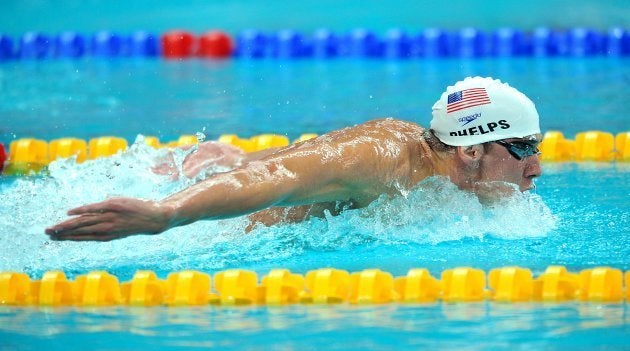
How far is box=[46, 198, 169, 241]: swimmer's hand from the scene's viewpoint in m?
2.87

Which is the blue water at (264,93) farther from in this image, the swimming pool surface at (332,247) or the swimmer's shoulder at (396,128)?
the swimmer's shoulder at (396,128)

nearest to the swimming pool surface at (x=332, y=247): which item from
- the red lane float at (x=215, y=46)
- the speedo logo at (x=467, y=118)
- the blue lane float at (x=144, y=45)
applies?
the speedo logo at (x=467, y=118)

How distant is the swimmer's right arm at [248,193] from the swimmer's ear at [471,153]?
34 cm

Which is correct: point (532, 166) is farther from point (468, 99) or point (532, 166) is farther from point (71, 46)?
point (71, 46)

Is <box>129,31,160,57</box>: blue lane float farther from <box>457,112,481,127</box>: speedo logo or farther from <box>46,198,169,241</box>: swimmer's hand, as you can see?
<box>46,198,169,241</box>: swimmer's hand

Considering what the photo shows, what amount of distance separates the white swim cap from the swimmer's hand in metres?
1.27

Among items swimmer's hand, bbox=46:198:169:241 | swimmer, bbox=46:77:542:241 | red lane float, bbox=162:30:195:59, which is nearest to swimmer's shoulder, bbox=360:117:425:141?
swimmer, bbox=46:77:542:241

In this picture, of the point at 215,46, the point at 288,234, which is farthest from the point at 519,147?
the point at 215,46

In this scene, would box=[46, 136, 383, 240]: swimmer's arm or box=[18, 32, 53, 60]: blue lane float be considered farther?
box=[18, 32, 53, 60]: blue lane float

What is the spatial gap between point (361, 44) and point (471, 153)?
4.96 meters

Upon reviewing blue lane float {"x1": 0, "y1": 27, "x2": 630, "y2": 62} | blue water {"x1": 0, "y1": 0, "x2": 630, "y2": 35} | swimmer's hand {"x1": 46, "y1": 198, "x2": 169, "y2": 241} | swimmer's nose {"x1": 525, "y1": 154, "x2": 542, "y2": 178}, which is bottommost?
swimmer's hand {"x1": 46, "y1": 198, "x2": 169, "y2": 241}

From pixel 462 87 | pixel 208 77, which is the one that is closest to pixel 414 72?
pixel 208 77

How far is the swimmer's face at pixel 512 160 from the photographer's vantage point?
3.78 m

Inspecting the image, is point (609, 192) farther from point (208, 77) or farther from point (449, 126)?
point (208, 77)
